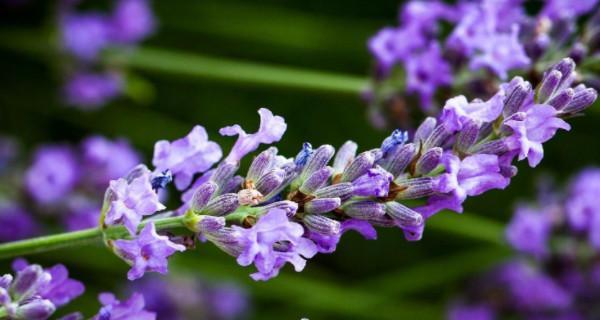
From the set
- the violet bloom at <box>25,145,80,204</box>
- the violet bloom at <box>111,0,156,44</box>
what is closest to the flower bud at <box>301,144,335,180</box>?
the violet bloom at <box>25,145,80,204</box>

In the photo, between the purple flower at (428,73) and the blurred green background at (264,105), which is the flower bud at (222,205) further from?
the blurred green background at (264,105)

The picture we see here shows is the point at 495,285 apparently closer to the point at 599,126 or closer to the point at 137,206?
the point at 599,126

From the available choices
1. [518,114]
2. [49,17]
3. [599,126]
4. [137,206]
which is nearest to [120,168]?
[49,17]

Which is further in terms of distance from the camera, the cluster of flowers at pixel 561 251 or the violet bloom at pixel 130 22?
the violet bloom at pixel 130 22

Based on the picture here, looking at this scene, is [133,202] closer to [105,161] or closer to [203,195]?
[203,195]

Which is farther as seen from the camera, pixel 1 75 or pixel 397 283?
pixel 1 75

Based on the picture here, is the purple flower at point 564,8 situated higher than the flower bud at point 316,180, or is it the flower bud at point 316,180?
the purple flower at point 564,8

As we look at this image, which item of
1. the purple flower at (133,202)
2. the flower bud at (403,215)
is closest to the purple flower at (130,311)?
the purple flower at (133,202)
